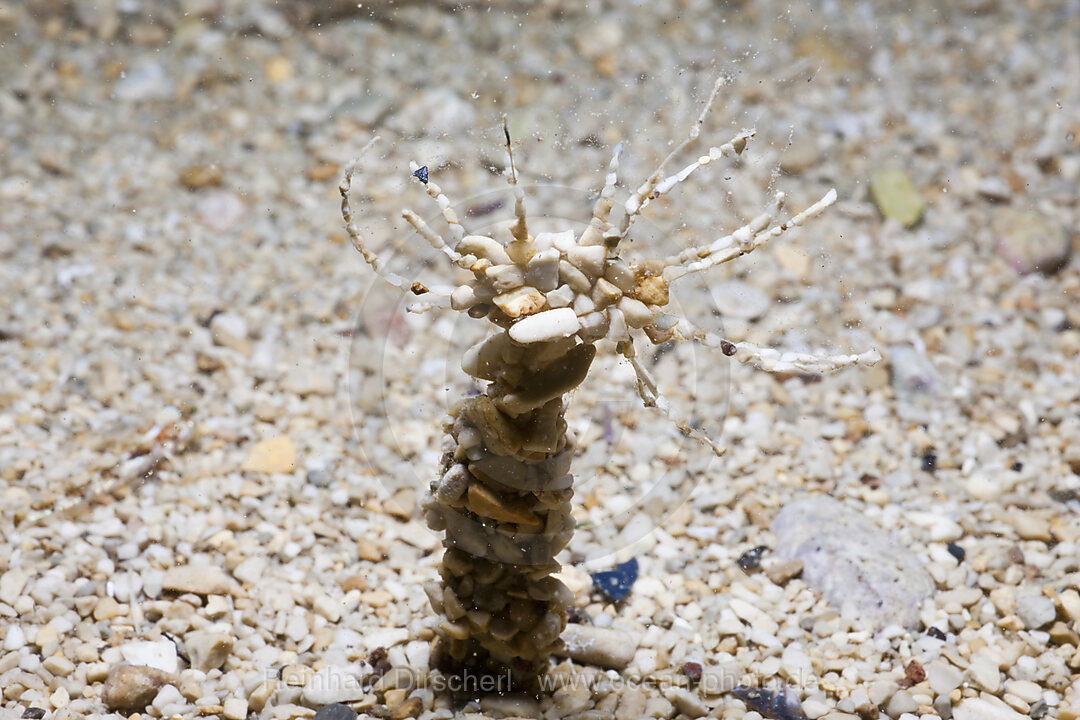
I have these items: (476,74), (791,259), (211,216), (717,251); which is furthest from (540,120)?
(717,251)

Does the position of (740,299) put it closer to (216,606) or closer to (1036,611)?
(1036,611)

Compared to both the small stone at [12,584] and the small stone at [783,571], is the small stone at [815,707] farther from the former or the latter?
the small stone at [12,584]

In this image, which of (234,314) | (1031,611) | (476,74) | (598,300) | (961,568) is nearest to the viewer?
(598,300)

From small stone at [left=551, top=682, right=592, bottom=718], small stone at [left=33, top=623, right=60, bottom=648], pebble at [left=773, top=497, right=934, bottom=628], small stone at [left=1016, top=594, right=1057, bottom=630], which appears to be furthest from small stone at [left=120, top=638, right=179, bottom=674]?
small stone at [left=1016, top=594, right=1057, bottom=630]

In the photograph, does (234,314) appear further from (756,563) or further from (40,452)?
(756,563)

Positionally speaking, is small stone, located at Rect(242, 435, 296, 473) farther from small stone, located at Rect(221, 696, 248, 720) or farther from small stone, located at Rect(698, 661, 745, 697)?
small stone, located at Rect(698, 661, 745, 697)

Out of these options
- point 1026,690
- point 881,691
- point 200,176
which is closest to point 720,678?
point 881,691

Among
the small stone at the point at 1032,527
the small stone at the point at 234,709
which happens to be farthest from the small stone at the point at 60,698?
the small stone at the point at 1032,527
